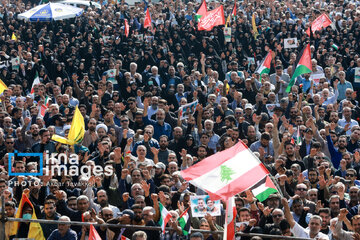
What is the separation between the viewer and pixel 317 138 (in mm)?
15000

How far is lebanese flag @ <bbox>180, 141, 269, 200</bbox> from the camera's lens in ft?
32.1

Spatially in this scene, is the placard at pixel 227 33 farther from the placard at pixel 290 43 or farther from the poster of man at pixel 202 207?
the poster of man at pixel 202 207

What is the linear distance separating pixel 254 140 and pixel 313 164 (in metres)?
1.59

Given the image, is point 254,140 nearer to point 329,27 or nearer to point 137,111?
point 137,111

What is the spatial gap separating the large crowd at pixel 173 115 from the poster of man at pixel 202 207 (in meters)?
0.22

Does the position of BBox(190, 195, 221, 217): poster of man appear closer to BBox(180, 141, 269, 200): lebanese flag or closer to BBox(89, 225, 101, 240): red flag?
BBox(180, 141, 269, 200): lebanese flag

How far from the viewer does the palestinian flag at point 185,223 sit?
9.93 meters

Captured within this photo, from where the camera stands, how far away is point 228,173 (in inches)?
392

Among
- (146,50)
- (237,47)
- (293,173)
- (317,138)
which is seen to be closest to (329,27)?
(237,47)

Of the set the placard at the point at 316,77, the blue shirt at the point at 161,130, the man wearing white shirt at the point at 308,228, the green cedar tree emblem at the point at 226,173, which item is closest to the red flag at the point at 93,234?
the green cedar tree emblem at the point at 226,173

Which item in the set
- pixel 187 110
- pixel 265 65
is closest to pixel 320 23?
pixel 265 65

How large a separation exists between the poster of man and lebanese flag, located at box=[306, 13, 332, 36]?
512 inches

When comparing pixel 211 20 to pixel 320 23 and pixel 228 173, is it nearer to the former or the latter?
pixel 320 23

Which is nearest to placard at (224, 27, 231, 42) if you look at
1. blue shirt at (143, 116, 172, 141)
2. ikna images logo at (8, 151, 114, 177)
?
blue shirt at (143, 116, 172, 141)
